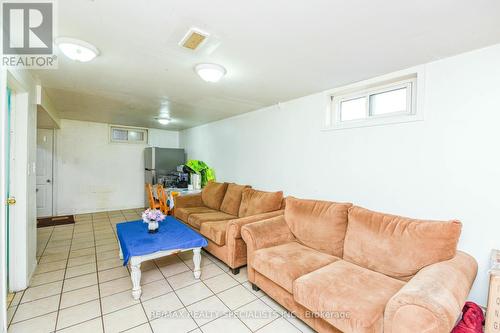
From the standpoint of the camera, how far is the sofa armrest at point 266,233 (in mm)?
2301

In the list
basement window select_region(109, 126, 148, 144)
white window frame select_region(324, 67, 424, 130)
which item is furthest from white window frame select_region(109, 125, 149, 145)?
white window frame select_region(324, 67, 424, 130)

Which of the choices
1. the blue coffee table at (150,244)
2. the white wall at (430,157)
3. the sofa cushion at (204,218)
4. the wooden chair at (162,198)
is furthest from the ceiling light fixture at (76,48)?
the wooden chair at (162,198)

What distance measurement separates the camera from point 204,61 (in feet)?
6.79

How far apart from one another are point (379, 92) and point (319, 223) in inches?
63.9

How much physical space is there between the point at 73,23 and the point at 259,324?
267 cm

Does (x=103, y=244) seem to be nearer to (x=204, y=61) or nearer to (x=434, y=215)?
(x=204, y=61)

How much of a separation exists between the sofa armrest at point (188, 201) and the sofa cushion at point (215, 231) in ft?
3.62

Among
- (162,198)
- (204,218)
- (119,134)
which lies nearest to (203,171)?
(162,198)

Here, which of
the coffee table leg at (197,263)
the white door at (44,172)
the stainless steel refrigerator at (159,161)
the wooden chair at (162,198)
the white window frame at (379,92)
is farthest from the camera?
the stainless steel refrigerator at (159,161)

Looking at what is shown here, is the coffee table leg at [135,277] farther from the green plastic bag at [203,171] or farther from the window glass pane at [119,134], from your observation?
the window glass pane at [119,134]

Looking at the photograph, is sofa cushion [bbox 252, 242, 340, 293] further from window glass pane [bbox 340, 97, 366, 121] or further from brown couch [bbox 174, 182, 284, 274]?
window glass pane [bbox 340, 97, 366, 121]

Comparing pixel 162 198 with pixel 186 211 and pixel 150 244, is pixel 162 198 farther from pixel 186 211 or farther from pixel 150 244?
pixel 150 244

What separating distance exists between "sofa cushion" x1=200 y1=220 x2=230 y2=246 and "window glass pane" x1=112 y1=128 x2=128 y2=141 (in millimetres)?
4226

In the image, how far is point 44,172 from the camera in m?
4.93
